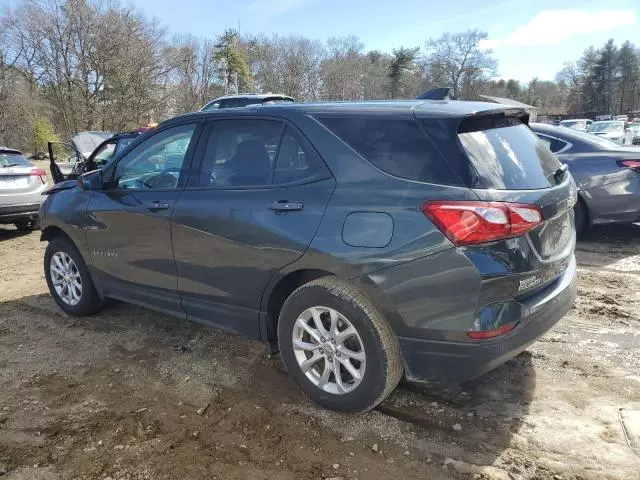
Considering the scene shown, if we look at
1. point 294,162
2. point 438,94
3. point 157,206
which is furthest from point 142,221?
point 438,94

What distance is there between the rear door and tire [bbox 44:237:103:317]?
1354mm

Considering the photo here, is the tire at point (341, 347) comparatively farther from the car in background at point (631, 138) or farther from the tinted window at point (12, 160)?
the car in background at point (631, 138)

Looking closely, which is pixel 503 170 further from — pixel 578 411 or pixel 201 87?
pixel 201 87

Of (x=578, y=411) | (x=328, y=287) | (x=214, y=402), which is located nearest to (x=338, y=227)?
(x=328, y=287)

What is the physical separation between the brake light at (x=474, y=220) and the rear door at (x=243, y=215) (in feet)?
2.12

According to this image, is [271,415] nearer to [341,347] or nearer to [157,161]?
[341,347]

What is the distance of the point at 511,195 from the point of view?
2545 mm

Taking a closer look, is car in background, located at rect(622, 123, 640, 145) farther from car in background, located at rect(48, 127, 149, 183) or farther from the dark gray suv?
the dark gray suv

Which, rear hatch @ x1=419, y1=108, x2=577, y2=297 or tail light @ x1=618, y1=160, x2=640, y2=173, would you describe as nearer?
rear hatch @ x1=419, y1=108, x2=577, y2=297

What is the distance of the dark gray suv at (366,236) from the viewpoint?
8.14ft

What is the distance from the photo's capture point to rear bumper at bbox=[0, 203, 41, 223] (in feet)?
26.7

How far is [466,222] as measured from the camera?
2.42 meters

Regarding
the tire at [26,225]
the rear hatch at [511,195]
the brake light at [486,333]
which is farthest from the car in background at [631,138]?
the brake light at [486,333]

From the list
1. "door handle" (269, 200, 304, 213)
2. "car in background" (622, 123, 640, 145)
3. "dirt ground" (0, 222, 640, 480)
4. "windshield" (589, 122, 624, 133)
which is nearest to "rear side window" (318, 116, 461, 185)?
"door handle" (269, 200, 304, 213)
